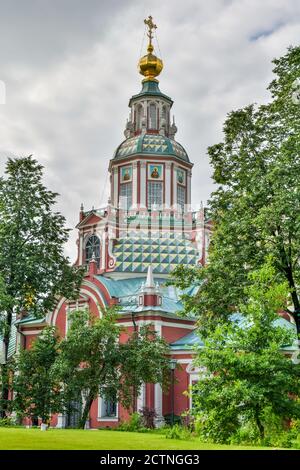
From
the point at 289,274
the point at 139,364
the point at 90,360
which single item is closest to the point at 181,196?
the point at 139,364

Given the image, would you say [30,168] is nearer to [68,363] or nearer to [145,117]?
[68,363]

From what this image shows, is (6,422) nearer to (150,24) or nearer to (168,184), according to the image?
(168,184)

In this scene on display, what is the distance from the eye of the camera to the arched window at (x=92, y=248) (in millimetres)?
47062

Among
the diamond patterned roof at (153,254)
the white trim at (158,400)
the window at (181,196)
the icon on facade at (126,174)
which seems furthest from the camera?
the icon on facade at (126,174)

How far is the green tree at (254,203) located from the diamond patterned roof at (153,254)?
19376 millimetres

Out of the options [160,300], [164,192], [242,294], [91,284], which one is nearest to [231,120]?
[242,294]

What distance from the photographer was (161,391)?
37.4m

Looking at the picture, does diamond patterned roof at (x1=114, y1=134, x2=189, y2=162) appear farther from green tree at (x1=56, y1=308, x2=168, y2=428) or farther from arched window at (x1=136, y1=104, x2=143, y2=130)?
green tree at (x1=56, y1=308, x2=168, y2=428)

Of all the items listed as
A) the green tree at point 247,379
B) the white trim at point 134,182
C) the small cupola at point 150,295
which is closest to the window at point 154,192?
the white trim at point 134,182

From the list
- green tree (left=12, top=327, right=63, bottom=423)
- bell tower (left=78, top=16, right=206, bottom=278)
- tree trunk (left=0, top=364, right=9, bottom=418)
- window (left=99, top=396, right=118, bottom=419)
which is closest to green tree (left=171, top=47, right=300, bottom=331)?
green tree (left=12, top=327, right=63, bottom=423)

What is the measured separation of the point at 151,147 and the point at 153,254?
9.89m

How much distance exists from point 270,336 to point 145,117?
36.9 metres

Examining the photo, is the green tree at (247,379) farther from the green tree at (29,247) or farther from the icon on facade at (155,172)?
the icon on facade at (155,172)

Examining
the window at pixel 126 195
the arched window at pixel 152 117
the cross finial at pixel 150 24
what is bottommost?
the window at pixel 126 195
